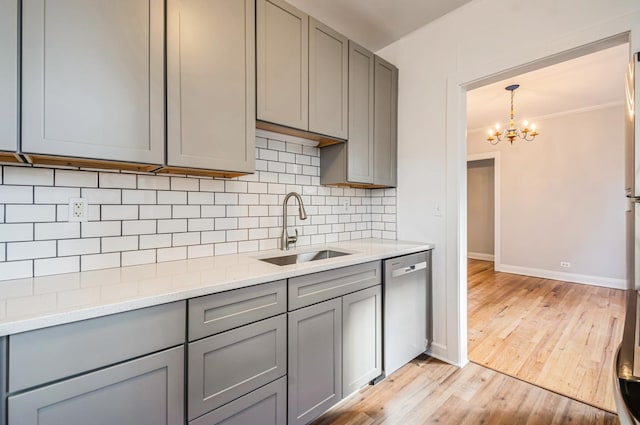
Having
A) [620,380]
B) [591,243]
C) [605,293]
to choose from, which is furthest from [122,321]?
[591,243]

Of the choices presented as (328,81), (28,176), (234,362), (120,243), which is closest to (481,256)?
(328,81)

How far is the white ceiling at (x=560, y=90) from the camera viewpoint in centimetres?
297

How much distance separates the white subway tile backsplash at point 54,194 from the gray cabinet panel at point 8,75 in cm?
33

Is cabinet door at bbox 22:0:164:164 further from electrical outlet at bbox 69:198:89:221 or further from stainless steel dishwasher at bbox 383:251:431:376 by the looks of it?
stainless steel dishwasher at bbox 383:251:431:376

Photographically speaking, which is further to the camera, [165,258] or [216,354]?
[165,258]

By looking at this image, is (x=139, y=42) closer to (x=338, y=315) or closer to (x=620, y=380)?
(x=338, y=315)

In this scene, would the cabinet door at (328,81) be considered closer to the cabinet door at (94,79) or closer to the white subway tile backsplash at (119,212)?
the cabinet door at (94,79)

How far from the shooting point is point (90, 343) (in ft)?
3.01

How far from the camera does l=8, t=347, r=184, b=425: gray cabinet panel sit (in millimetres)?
851

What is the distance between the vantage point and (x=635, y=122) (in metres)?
1.28

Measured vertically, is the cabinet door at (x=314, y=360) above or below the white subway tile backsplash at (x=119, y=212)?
below

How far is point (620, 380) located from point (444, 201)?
1.85 m

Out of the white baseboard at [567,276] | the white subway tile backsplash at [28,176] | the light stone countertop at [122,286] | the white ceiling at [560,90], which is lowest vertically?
the white baseboard at [567,276]

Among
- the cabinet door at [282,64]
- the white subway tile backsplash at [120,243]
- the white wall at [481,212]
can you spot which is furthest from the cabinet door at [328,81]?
the white wall at [481,212]
